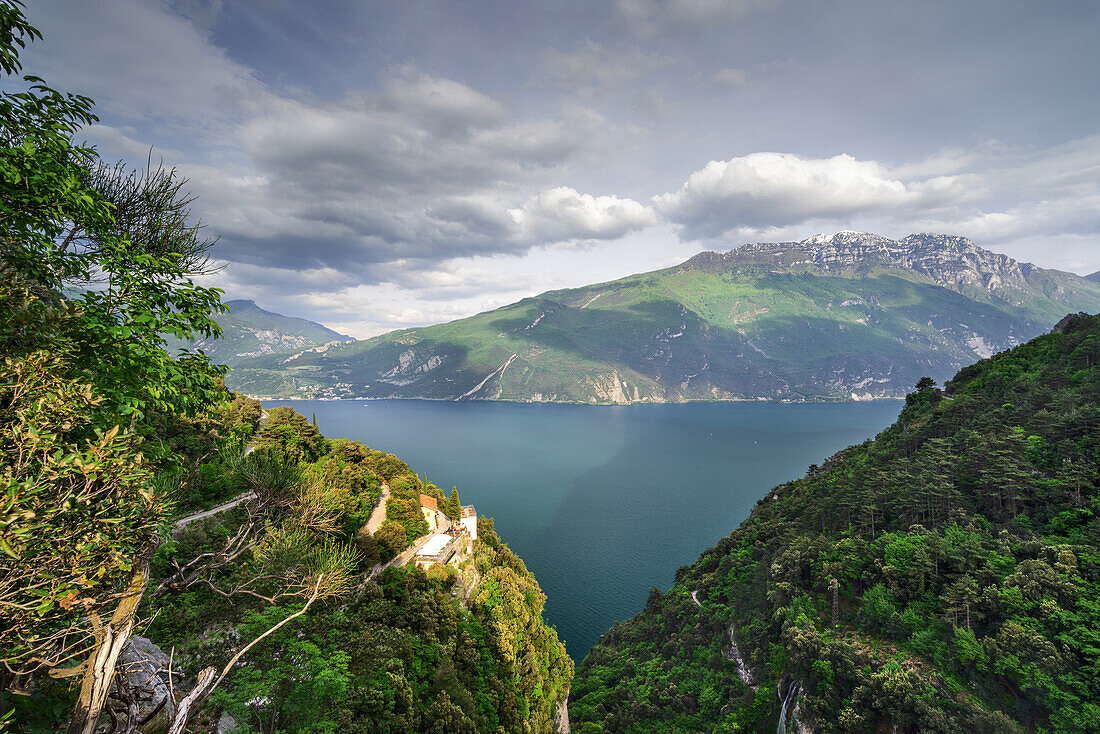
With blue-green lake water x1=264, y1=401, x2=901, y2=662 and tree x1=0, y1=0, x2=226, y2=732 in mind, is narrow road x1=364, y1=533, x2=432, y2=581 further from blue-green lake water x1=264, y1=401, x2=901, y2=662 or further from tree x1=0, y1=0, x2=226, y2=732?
blue-green lake water x1=264, y1=401, x2=901, y2=662

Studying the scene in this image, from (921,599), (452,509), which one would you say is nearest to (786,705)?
(921,599)

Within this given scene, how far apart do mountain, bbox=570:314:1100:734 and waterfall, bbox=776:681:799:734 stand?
146mm

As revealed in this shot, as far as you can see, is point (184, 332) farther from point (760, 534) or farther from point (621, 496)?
point (621, 496)

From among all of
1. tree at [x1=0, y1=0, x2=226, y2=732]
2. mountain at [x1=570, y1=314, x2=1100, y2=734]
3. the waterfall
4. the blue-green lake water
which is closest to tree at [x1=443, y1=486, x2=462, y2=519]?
mountain at [x1=570, y1=314, x2=1100, y2=734]

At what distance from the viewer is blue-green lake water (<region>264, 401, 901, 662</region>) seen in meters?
49.6

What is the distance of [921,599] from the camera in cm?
2086

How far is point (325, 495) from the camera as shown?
703cm

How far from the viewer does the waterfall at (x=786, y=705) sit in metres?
22.4

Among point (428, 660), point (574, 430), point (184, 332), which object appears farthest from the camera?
point (574, 430)

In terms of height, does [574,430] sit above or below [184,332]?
below

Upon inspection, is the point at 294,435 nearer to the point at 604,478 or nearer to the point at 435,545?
the point at 435,545

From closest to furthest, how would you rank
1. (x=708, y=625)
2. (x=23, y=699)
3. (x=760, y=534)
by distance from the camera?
(x=23, y=699) → (x=708, y=625) → (x=760, y=534)

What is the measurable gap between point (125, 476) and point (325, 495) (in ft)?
12.1

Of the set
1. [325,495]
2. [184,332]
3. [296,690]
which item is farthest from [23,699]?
[296,690]
